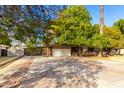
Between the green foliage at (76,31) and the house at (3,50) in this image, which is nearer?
the green foliage at (76,31)

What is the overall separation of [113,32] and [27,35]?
165ft

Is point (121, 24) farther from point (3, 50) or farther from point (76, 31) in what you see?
point (3, 50)

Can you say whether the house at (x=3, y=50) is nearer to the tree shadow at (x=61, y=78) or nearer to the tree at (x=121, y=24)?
the tree shadow at (x=61, y=78)

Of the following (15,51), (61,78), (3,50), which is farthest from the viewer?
(15,51)

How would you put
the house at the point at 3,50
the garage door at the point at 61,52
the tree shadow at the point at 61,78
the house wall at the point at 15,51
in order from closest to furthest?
the tree shadow at the point at 61,78, the house at the point at 3,50, the garage door at the point at 61,52, the house wall at the point at 15,51

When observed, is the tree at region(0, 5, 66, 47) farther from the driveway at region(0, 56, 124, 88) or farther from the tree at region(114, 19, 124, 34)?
the tree at region(114, 19, 124, 34)

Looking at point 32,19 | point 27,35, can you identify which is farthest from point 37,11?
point 27,35

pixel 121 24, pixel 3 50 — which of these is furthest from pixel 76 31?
pixel 121 24

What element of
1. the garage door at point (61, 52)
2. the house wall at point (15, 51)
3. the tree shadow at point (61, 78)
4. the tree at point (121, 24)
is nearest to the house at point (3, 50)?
the house wall at point (15, 51)

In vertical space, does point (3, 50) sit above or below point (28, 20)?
below

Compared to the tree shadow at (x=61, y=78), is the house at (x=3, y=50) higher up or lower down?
higher up

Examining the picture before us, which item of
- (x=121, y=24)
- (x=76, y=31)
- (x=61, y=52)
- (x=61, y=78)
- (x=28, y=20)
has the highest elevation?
(x=121, y=24)

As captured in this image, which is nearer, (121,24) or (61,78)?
(61,78)
